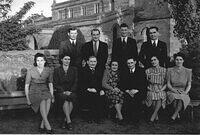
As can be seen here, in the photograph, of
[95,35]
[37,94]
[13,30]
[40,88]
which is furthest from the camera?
[13,30]

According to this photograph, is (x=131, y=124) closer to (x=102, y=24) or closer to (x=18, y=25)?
(x=18, y=25)

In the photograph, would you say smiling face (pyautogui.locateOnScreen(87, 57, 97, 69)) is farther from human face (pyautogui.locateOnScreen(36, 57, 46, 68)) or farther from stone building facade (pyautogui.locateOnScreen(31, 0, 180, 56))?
stone building facade (pyautogui.locateOnScreen(31, 0, 180, 56))

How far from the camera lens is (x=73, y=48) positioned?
6.64m

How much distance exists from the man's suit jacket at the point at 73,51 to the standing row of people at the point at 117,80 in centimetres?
2

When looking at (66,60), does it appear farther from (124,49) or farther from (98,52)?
(124,49)

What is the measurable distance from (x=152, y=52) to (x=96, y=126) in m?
2.15

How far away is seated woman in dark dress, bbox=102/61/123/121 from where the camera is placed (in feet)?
19.8

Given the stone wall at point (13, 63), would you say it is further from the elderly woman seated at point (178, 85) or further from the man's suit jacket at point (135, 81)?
the elderly woman seated at point (178, 85)

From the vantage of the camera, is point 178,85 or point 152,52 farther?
point 152,52

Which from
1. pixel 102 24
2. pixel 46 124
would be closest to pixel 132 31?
pixel 102 24

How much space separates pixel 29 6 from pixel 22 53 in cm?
352

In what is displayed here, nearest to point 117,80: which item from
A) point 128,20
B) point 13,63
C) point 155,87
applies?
point 155,87

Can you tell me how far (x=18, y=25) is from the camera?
1138cm

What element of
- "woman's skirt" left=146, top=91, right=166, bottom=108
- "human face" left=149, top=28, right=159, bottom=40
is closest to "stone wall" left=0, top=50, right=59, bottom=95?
"human face" left=149, top=28, right=159, bottom=40
